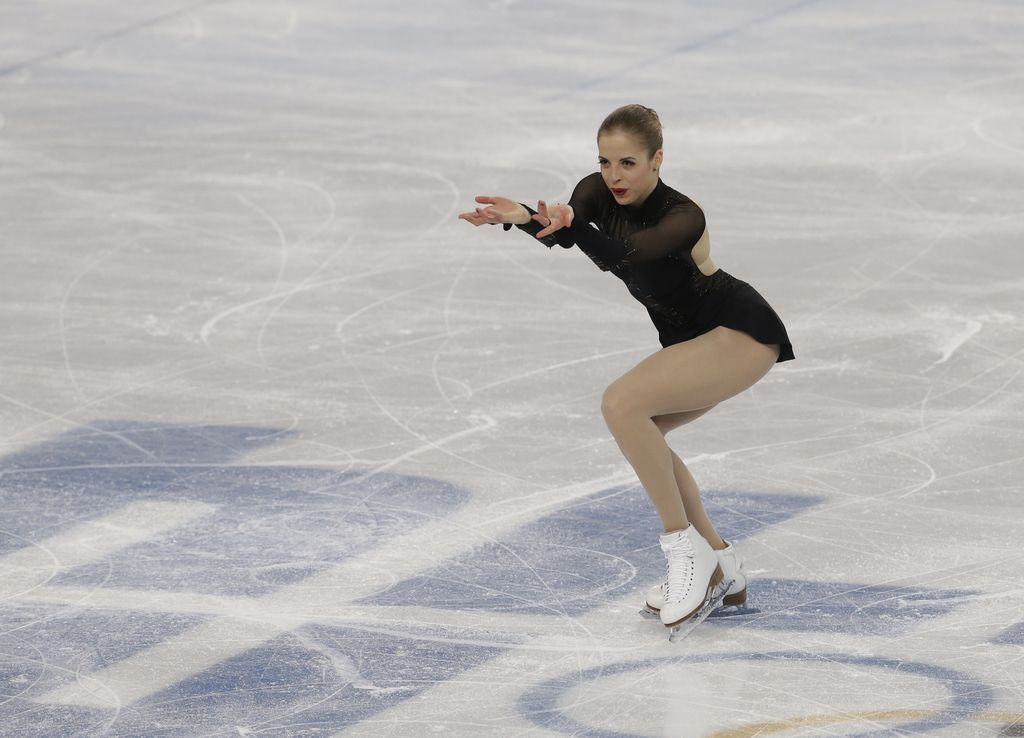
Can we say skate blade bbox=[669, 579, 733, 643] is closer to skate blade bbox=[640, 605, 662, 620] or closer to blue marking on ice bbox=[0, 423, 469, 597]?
skate blade bbox=[640, 605, 662, 620]

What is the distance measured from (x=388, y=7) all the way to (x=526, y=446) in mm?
8617

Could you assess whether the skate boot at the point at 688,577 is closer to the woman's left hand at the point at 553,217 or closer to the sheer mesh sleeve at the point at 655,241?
the sheer mesh sleeve at the point at 655,241

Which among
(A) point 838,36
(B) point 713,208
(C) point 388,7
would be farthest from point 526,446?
(C) point 388,7

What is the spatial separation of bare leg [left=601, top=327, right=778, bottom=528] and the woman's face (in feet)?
1.61

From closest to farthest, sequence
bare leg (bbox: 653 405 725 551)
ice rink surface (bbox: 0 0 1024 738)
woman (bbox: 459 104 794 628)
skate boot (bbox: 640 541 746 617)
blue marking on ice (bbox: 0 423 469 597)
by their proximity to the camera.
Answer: ice rink surface (bbox: 0 0 1024 738) < woman (bbox: 459 104 794 628) < skate boot (bbox: 640 541 746 617) < bare leg (bbox: 653 405 725 551) < blue marking on ice (bbox: 0 423 469 597)

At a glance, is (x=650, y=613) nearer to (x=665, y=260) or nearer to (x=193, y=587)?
(x=665, y=260)

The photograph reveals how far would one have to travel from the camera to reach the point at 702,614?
206 inches

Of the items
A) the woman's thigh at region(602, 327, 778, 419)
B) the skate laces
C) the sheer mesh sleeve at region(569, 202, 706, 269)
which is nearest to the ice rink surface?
the skate laces

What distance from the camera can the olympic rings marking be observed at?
14.9 feet

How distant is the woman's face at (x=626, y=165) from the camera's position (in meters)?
5.04

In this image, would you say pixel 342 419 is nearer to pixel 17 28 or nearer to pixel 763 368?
pixel 763 368

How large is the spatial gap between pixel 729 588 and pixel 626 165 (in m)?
1.34

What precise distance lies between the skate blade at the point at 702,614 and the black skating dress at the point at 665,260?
729 mm

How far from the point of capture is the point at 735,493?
641cm
